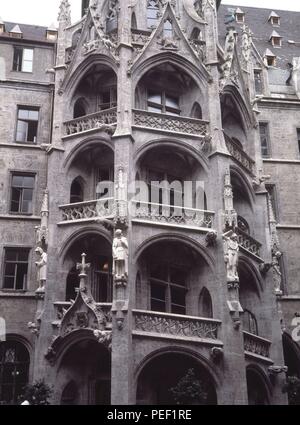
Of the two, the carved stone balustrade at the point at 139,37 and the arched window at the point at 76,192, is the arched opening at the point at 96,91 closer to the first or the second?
the carved stone balustrade at the point at 139,37

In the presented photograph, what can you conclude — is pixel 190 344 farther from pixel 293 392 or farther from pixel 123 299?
pixel 293 392

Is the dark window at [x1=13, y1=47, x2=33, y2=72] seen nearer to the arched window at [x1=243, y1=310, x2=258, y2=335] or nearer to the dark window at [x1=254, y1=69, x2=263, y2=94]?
the dark window at [x1=254, y1=69, x2=263, y2=94]

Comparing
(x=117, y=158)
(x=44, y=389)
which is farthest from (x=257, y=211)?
(x=44, y=389)

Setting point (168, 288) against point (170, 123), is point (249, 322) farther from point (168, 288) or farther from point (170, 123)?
point (170, 123)

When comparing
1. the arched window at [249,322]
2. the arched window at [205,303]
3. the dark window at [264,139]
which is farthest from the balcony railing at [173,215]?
the dark window at [264,139]

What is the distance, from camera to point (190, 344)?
79.6ft

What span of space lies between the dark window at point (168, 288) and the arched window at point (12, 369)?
6.22 metres

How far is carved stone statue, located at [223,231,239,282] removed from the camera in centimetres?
2547

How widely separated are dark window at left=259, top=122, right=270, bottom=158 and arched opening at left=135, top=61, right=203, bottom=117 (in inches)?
258

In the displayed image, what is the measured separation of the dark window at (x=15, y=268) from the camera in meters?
28.7

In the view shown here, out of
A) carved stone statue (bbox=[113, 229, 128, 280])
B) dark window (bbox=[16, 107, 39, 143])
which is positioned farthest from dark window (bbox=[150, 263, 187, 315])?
dark window (bbox=[16, 107, 39, 143])

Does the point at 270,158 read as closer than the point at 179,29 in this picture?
No
